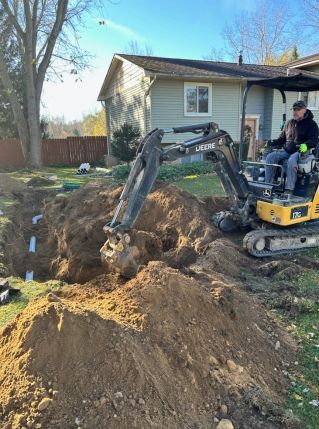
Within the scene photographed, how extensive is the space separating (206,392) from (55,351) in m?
1.28

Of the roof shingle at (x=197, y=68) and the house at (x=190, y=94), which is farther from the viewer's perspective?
the house at (x=190, y=94)

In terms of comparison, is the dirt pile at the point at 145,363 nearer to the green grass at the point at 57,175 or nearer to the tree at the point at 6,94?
the green grass at the point at 57,175

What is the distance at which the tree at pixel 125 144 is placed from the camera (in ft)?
57.1

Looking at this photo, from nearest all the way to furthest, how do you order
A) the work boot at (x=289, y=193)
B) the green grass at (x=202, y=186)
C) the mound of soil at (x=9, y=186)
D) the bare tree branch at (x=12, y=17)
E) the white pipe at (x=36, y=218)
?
1. the work boot at (x=289, y=193)
2. the white pipe at (x=36, y=218)
3. the green grass at (x=202, y=186)
4. the mound of soil at (x=9, y=186)
5. the bare tree branch at (x=12, y=17)

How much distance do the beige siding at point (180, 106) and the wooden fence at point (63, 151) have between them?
29.3 ft

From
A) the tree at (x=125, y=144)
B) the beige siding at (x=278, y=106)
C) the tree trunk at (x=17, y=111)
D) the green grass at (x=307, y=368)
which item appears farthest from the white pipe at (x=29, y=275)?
the beige siding at (x=278, y=106)

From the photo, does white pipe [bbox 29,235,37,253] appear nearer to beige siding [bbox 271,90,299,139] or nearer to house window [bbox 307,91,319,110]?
beige siding [bbox 271,90,299,139]

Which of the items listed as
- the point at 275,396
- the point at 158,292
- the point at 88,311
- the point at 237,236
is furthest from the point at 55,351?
the point at 237,236

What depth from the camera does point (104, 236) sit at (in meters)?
7.02

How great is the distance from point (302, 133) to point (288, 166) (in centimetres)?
67

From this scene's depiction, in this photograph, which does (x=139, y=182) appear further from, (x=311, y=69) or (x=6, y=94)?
(x=6, y=94)

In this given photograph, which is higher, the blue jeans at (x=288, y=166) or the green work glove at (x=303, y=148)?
the green work glove at (x=303, y=148)

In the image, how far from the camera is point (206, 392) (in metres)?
3.04

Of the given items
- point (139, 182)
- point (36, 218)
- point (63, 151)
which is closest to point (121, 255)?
point (139, 182)
